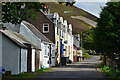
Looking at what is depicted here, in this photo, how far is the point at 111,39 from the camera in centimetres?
2542

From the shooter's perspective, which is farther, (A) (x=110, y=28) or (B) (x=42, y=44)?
(B) (x=42, y=44)

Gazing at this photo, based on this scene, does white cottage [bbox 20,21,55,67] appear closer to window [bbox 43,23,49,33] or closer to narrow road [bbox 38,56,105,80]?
window [bbox 43,23,49,33]

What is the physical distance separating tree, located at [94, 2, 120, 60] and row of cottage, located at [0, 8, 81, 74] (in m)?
6.96

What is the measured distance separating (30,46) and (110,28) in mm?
8146

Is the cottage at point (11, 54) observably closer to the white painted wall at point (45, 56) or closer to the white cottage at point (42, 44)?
the white cottage at point (42, 44)

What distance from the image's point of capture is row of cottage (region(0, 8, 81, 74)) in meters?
21.0

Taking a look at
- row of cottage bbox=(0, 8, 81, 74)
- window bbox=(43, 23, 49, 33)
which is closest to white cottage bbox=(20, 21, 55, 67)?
row of cottage bbox=(0, 8, 81, 74)

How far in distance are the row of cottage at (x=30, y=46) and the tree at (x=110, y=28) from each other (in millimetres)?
6962

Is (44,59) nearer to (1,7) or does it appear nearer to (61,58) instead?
(61,58)

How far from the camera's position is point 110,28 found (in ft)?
84.6

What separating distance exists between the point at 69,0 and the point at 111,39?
16580 millimetres

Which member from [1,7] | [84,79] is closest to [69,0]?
→ [1,7]

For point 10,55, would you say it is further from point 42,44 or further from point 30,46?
point 42,44

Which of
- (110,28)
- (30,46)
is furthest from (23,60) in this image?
(110,28)
